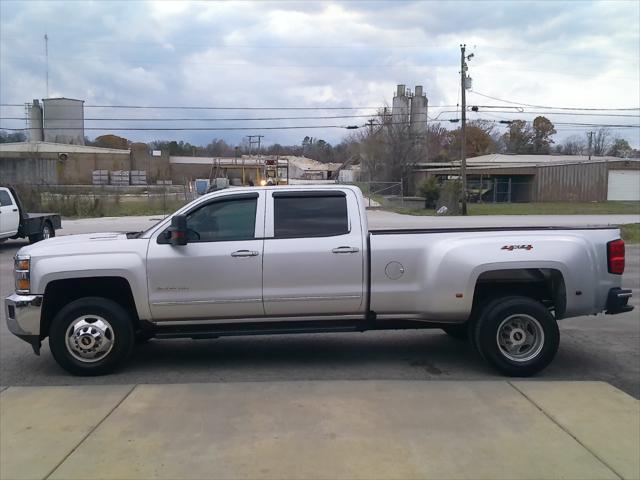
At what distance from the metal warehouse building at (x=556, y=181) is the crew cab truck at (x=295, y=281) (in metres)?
49.6

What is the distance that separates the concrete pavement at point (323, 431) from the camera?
391cm

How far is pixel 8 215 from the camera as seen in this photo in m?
17.7

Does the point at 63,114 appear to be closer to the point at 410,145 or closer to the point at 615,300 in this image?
the point at 410,145

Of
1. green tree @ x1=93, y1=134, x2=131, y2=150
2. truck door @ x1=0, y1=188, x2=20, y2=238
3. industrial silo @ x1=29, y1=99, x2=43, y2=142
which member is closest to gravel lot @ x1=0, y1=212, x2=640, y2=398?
truck door @ x1=0, y1=188, x2=20, y2=238

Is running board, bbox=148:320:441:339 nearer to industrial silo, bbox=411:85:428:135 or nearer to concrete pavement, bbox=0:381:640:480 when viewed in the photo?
concrete pavement, bbox=0:381:640:480

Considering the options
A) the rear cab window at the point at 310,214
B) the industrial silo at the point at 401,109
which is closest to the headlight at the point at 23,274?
the rear cab window at the point at 310,214

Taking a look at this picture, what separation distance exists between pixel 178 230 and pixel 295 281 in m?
1.18

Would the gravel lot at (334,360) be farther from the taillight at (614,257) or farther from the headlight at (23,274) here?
the taillight at (614,257)

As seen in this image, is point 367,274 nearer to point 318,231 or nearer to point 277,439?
point 318,231

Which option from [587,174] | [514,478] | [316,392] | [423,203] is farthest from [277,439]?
[587,174]

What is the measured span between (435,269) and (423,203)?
131 ft

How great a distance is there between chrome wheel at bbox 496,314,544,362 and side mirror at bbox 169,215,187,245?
307cm

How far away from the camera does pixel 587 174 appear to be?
181 ft

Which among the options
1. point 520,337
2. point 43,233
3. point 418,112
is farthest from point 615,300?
point 418,112
